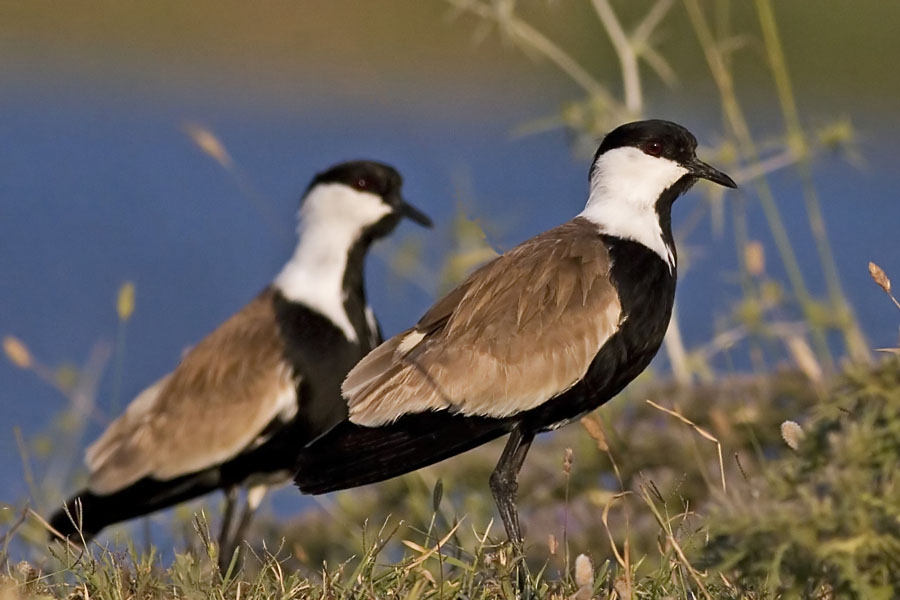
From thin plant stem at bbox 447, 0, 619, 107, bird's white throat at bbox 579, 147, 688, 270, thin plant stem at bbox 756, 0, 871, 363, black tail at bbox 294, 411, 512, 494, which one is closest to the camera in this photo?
black tail at bbox 294, 411, 512, 494

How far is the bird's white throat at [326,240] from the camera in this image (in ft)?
19.6

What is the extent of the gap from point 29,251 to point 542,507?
7303mm

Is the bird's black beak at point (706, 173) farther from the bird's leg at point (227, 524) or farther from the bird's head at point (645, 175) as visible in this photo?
the bird's leg at point (227, 524)

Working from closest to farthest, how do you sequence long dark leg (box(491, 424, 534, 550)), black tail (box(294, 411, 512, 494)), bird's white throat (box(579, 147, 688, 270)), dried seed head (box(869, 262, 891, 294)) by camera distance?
dried seed head (box(869, 262, 891, 294))
black tail (box(294, 411, 512, 494))
long dark leg (box(491, 424, 534, 550))
bird's white throat (box(579, 147, 688, 270))

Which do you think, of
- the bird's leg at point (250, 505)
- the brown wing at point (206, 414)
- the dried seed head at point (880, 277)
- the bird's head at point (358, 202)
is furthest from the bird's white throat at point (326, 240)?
the dried seed head at point (880, 277)

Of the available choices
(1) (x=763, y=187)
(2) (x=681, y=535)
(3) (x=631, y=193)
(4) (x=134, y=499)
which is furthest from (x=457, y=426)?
(4) (x=134, y=499)

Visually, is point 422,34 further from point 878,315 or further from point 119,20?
point 878,315

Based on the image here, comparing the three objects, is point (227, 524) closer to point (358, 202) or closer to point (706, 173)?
point (358, 202)

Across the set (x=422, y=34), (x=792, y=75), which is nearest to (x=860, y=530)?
(x=792, y=75)

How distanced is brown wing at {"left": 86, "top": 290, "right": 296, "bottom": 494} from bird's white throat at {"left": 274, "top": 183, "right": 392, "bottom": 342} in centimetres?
18

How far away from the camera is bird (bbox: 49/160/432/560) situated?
573 cm

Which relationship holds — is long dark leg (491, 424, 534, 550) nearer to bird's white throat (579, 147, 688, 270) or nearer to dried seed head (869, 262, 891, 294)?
bird's white throat (579, 147, 688, 270)

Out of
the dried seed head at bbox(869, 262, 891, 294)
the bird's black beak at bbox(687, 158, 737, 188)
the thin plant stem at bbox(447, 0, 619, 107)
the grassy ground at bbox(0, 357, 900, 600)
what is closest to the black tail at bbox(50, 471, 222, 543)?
the grassy ground at bbox(0, 357, 900, 600)

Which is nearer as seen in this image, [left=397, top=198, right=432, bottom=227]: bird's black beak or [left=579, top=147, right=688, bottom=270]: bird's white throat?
[left=579, top=147, right=688, bottom=270]: bird's white throat
